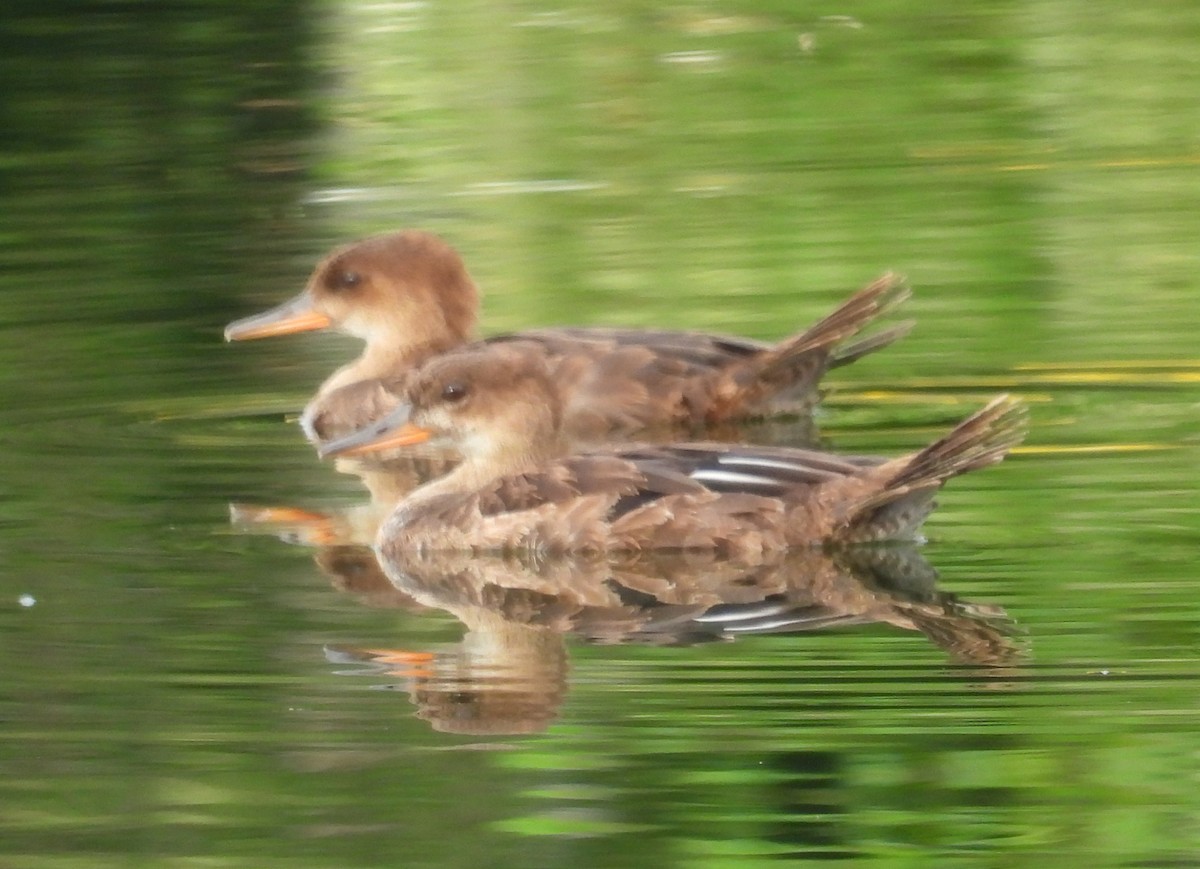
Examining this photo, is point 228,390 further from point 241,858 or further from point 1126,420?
point 241,858

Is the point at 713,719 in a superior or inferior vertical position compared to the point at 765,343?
superior

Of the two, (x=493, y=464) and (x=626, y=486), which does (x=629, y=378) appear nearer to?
(x=493, y=464)

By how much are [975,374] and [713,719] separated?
3845 millimetres

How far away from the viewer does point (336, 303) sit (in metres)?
10.4

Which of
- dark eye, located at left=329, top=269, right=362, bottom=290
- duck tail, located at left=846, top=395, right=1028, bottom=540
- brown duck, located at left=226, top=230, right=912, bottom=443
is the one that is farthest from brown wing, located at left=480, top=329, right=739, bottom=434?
duck tail, located at left=846, top=395, right=1028, bottom=540

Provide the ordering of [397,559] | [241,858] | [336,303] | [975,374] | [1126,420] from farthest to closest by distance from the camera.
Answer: [336,303] < [975,374] < [1126,420] < [397,559] < [241,858]

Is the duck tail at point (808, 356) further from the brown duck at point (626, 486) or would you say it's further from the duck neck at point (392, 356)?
the duck neck at point (392, 356)

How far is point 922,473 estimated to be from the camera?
730 cm

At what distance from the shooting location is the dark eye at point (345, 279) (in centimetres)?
1037

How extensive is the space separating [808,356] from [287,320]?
2.11 m

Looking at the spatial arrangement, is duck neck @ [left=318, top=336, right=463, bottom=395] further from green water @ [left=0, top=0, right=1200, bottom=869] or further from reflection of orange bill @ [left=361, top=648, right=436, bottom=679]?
reflection of orange bill @ [left=361, top=648, right=436, bottom=679]

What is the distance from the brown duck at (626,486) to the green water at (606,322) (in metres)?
0.26

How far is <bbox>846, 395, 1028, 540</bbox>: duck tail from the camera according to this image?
23.7 ft

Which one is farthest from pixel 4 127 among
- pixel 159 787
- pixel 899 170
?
pixel 159 787
